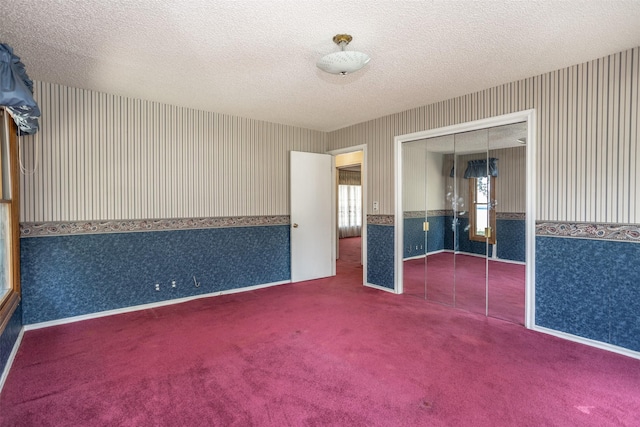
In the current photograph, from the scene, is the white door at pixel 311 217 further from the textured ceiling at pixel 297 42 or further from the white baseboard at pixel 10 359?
the white baseboard at pixel 10 359

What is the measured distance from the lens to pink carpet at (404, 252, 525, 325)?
352 centimetres

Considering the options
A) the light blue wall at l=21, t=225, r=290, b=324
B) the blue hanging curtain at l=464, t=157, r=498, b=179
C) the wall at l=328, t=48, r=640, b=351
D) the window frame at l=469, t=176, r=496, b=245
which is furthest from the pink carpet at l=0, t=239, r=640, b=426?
the blue hanging curtain at l=464, t=157, r=498, b=179

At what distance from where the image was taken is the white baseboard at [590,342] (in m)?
2.73

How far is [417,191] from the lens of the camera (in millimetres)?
4410

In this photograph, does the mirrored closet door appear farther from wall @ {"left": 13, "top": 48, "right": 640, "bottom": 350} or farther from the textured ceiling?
the textured ceiling

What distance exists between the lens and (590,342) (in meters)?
2.93

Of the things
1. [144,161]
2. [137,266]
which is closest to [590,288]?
[137,266]

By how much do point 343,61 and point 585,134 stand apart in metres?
2.21

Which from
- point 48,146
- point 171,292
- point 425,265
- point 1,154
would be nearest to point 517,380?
point 425,265


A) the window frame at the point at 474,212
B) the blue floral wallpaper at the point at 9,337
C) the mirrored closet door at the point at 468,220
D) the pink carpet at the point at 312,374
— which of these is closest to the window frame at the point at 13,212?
the blue floral wallpaper at the point at 9,337

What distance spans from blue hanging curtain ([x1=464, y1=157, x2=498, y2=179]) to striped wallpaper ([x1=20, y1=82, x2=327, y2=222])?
8.55 ft

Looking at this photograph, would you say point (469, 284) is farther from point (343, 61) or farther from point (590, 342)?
point (343, 61)

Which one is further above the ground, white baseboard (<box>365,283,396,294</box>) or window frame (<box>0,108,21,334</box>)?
window frame (<box>0,108,21,334</box>)

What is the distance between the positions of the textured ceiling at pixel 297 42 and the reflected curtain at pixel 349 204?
6.86 m
